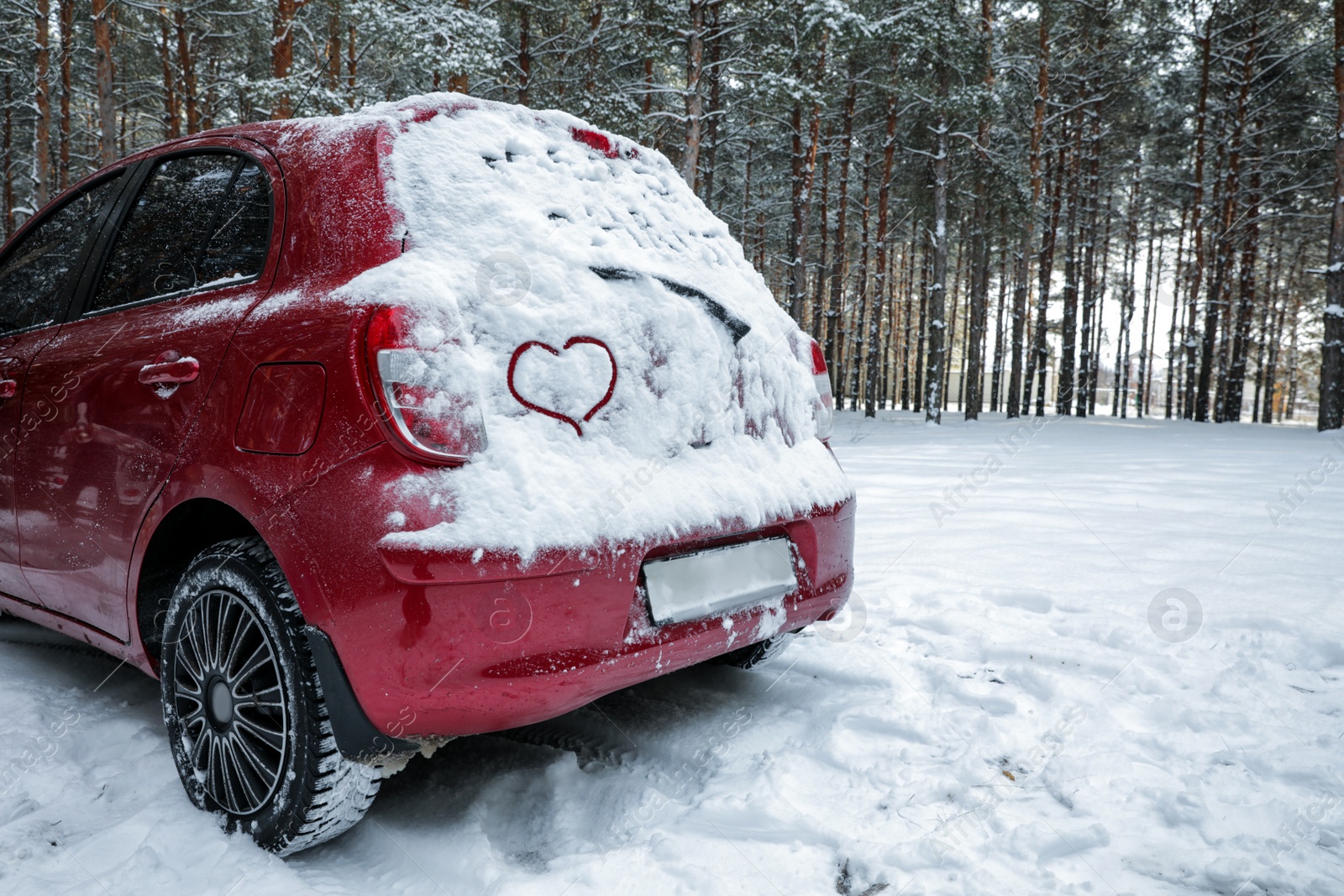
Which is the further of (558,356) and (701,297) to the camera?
(701,297)

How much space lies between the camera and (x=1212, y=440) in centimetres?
1117

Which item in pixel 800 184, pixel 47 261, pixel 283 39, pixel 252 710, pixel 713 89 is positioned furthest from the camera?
pixel 800 184

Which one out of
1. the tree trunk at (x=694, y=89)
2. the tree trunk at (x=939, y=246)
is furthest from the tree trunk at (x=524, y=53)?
the tree trunk at (x=939, y=246)

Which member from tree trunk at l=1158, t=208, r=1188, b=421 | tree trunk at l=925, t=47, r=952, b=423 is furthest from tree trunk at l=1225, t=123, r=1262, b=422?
tree trunk at l=925, t=47, r=952, b=423

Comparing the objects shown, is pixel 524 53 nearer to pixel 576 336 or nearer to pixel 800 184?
pixel 800 184

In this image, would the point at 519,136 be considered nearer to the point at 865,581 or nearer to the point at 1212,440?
the point at 865,581

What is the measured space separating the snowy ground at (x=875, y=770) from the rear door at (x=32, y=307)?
0.63 m

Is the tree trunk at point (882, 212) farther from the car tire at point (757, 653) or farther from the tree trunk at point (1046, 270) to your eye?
the car tire at point (757, 653)

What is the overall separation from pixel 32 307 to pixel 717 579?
8.48 ft

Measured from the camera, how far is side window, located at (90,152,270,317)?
1.98 m

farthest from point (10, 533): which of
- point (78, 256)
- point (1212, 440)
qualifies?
point (1212, 440)

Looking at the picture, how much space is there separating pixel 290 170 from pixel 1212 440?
41.6 ft

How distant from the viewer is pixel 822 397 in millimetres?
2479

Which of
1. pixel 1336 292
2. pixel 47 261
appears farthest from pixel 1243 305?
pixel 47 261
